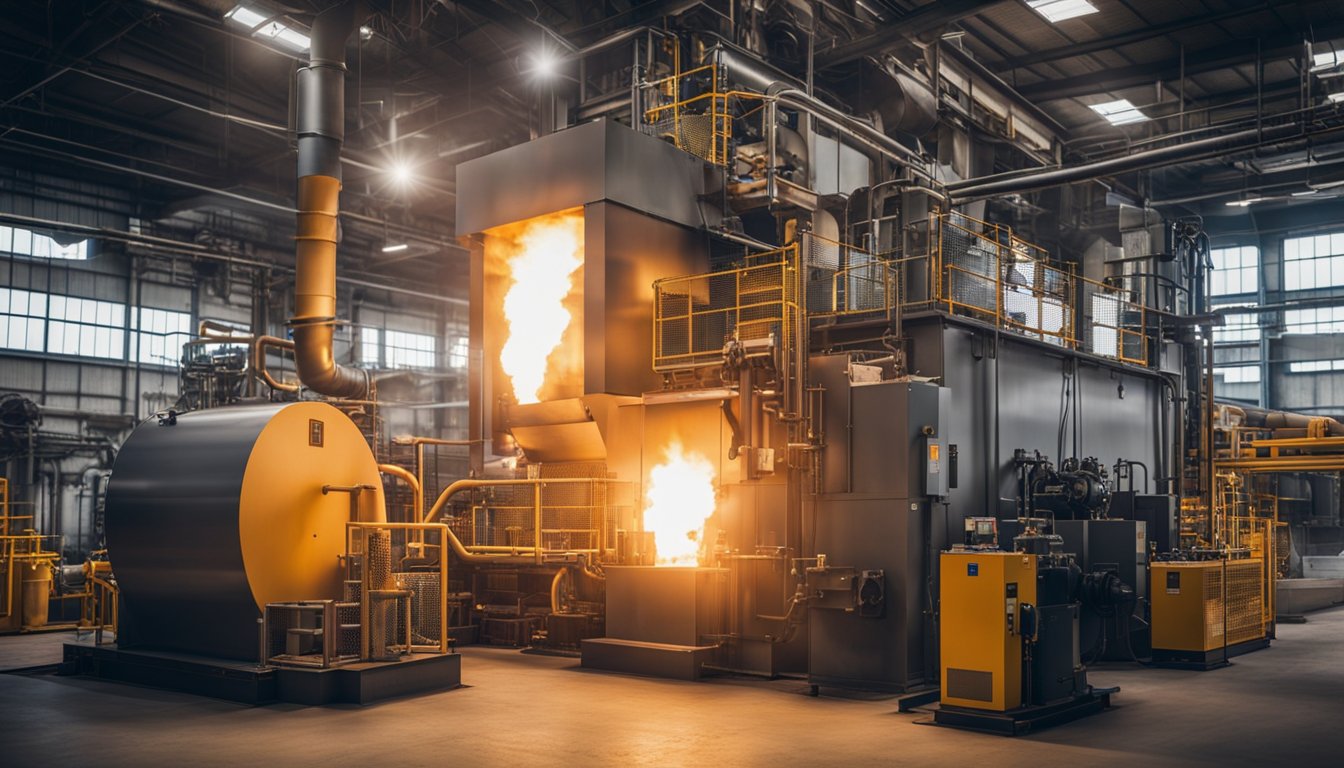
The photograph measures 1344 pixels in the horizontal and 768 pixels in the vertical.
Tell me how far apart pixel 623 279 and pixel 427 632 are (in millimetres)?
5944

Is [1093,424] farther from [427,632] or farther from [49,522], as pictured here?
[49,522]

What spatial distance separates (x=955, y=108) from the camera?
77.6ft

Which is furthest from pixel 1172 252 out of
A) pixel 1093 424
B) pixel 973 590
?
pixel 973 590

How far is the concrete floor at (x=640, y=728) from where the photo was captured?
31.3 feet

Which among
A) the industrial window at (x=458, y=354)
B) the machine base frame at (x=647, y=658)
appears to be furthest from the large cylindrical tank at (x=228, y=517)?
the industrial window at (x=458, y=354)

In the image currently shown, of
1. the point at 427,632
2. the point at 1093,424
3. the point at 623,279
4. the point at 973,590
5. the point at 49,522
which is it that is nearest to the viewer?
the point at 973,590

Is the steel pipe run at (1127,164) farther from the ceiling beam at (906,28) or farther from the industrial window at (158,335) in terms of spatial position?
the industrial window at (158,335)

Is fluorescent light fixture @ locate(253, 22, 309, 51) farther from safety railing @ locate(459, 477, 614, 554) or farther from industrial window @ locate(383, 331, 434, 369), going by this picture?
industrial window @ locate(383, 331, 434, 369)

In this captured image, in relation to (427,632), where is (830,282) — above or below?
above

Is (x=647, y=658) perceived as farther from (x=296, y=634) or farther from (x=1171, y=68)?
(x=1171, y=68)

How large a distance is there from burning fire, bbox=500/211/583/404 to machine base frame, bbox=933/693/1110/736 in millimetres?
8793

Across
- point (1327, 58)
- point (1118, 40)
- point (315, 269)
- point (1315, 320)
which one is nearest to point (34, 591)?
point (315, 269)

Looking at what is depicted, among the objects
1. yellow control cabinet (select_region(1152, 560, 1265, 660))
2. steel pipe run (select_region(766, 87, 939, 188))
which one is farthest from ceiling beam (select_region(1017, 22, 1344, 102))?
yellow control cabinet (select_region(1152, 560, 1265, 660))

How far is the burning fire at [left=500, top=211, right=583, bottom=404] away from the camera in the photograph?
1748 cm
